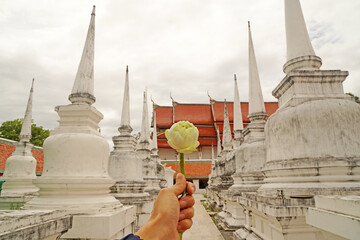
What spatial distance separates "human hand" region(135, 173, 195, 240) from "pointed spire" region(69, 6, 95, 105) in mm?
2509

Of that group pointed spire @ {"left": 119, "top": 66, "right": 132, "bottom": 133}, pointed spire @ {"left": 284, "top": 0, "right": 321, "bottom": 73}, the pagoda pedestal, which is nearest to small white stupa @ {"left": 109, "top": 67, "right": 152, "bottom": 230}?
pointed spire @ {"left": 119, "top": 66, "right": 132, "bottom": 133}

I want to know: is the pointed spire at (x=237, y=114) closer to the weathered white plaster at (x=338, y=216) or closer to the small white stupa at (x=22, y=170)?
the weathered white plaster at (x=338, y=216)

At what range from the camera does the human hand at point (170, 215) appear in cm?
120

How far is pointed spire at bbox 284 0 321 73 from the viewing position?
3719 millimetres

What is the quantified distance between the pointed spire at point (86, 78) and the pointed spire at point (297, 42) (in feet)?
11.0

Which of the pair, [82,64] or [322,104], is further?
[82,64]

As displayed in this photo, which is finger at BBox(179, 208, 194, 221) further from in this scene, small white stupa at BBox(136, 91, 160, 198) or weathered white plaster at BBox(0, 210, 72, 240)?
small white stupa at BBox(136, 91, 160, 198)

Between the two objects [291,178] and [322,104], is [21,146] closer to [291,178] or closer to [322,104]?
[291,178]

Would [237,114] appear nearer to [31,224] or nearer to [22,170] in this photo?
[22,170]

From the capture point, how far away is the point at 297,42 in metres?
3.94

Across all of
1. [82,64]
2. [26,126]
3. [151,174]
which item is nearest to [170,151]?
[151,174]

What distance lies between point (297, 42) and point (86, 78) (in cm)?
362

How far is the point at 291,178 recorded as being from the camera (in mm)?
3043

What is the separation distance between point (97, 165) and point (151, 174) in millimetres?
5667
